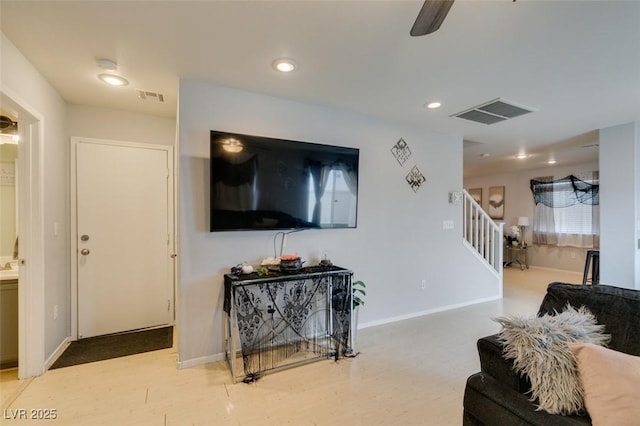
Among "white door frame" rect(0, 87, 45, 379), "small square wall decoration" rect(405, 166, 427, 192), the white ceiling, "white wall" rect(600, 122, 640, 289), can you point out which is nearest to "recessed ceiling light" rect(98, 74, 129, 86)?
the white ceiling

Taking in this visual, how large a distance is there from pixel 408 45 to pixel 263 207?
5.53 ft

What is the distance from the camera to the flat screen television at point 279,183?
2562mm

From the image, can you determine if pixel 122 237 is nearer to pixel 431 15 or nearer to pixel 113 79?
pixel 113 79

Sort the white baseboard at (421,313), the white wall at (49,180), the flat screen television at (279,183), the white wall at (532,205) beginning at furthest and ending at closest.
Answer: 1. the white wall at (532,205)
2. the white baseboard at (421,313)
3. the flat screen television at (279,183)
4. the white wall at (49,180)

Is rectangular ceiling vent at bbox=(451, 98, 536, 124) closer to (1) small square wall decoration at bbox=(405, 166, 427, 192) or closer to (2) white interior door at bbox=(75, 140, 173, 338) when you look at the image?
(1) small square wall decoration at bbox=(405, 166, 427, 192)

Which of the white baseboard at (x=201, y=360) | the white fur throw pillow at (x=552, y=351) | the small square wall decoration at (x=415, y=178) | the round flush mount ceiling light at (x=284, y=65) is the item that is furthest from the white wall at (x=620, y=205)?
the white baseboard at (x=201, y=360)

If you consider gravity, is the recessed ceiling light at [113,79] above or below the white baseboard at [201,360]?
above

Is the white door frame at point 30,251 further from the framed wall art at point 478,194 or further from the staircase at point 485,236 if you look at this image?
the framed wall art at point 478,194

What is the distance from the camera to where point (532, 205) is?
7.37m

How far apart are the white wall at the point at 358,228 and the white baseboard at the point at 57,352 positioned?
110cm

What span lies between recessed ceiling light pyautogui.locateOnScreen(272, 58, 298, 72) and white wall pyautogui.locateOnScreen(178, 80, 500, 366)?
0.57 m

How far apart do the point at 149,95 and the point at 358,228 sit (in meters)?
2.48

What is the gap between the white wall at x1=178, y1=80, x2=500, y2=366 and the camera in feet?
8.52

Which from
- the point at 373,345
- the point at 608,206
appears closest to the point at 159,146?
the point at 373,345
